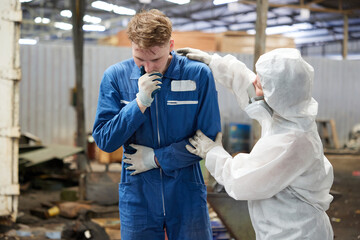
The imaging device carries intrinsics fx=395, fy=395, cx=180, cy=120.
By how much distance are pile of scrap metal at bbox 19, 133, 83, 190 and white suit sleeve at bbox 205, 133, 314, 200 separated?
16.3 ft

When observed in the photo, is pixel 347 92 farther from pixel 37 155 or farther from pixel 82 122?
pixel 37 155

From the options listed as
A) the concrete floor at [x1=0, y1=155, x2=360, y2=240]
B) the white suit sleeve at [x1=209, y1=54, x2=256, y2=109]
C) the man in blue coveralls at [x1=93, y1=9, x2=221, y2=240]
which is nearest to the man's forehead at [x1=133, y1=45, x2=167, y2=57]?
the man in blue coveralls at [x1=93, y1=9, x2=221, y2=240]

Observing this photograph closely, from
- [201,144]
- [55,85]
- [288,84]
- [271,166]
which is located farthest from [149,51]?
[55,85]

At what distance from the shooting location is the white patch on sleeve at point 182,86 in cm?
202

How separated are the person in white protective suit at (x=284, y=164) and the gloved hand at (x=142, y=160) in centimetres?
31

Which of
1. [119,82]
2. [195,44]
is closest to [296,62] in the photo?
[119,82]

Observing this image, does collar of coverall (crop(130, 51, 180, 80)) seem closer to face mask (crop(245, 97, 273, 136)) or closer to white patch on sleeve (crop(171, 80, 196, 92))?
white patch on sleeve (crop(171, 80, 196, 92))

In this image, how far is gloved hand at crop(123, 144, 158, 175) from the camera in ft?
6.52

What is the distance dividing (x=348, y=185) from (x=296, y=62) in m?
5.58

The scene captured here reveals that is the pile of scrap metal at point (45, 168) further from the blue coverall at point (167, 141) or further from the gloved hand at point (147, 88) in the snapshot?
the gloved hand at point (147, 88)

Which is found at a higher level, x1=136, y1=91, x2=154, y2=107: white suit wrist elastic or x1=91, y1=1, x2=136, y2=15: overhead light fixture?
x1=91, y1=1, x2=136, y2=15: overhead light fixture

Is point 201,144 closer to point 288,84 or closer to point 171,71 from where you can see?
point 171,71

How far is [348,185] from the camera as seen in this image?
6.59 meters

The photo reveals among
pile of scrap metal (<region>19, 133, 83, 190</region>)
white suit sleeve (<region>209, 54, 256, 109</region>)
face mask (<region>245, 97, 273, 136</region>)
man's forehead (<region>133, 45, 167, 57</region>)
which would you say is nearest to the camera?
face mask (<region>245, 97, 273, 136</region>)
